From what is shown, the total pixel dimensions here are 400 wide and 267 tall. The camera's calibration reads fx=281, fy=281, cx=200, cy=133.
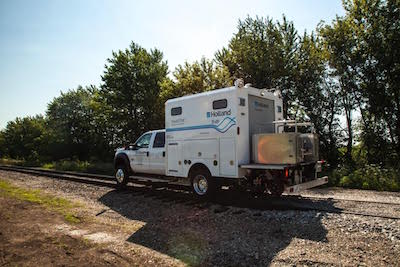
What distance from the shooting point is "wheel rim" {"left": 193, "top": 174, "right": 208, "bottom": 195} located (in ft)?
29.7

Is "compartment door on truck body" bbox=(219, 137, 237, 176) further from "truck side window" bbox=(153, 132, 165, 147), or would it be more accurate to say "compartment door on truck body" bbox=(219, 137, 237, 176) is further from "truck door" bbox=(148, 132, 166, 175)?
"truck side window" bbox=(153, 132, 165, 147)

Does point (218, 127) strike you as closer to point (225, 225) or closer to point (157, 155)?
point (225, 225)

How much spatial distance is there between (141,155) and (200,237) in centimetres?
641

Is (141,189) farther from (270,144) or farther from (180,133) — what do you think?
(270,144)

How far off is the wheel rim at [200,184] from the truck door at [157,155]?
1826mm

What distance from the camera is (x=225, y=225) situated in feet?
21.1

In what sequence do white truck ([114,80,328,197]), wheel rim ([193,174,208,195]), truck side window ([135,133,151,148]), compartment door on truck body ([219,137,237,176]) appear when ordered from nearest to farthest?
white truck ([114,80,328,197]) → compartment door on truck body ([219,137,237,176]) → wheel rim ([193,174,208,195]) → truck side window ([135,133,151,148])

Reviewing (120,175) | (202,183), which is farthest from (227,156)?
(120,175)

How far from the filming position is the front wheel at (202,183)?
28.7 ft

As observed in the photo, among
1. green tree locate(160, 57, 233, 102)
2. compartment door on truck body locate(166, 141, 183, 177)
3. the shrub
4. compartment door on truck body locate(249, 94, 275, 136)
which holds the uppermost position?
green tree locate(160, 57, 233, 102)

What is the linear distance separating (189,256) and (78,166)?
21.7 m

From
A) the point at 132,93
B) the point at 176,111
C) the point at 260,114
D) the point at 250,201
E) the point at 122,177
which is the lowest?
the point at 250,201

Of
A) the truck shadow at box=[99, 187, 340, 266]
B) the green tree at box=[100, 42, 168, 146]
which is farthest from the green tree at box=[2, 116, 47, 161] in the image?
the truck shadow at box=[99, 187, 340, 266]

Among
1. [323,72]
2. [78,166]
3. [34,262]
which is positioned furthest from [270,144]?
[78,166]
